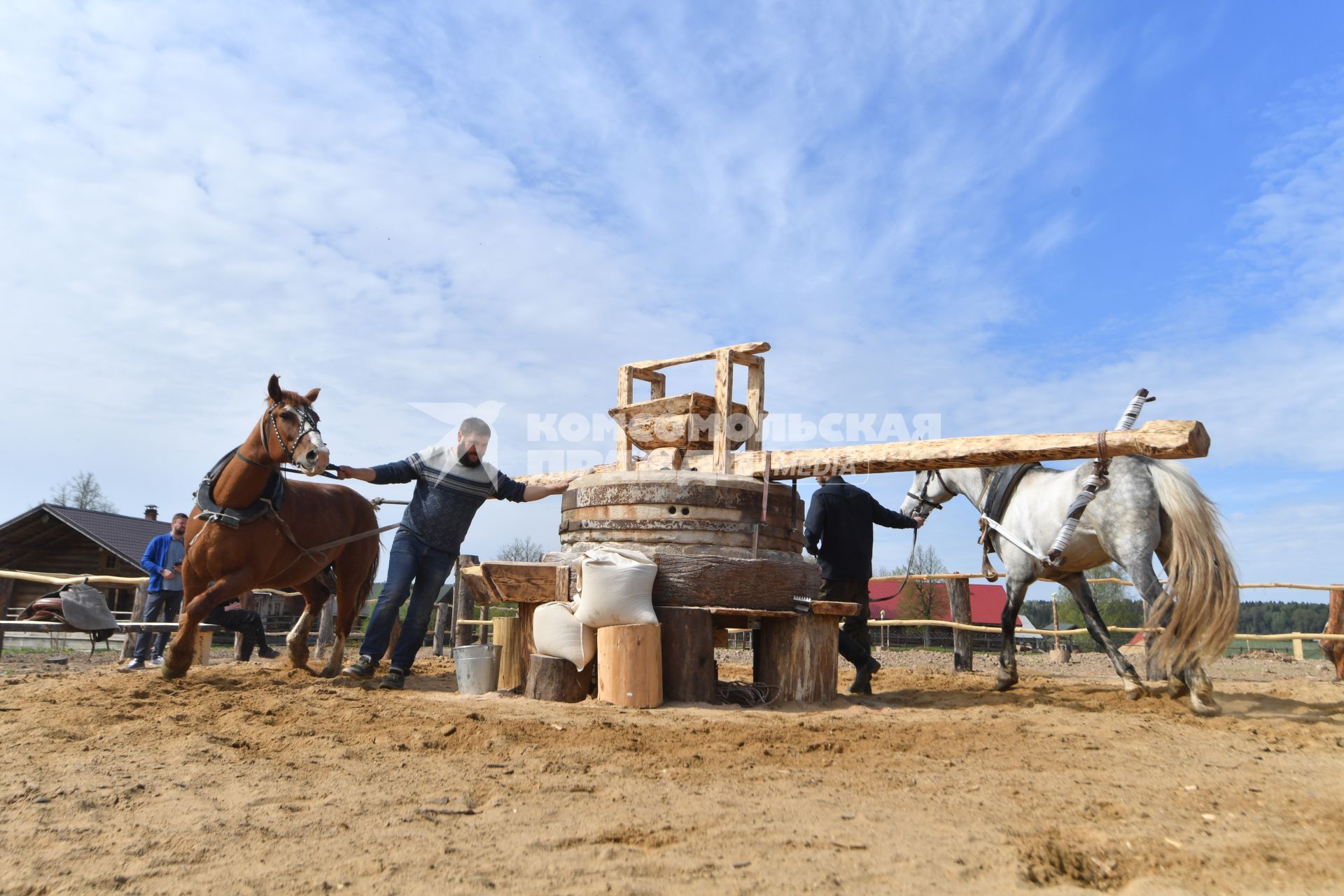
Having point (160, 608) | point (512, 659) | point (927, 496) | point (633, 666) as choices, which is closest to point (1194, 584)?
point (927, 496)

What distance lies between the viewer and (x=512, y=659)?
570cm

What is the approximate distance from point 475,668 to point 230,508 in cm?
188

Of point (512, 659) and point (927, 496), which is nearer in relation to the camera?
point (512, 659)

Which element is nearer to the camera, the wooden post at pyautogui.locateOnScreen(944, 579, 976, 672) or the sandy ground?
the sandy ground

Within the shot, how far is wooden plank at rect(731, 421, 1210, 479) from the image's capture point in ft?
15.6

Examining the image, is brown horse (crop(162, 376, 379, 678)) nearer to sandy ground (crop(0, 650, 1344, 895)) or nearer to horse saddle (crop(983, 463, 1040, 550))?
sandy ground (crop(0, 650, 1344, 895))

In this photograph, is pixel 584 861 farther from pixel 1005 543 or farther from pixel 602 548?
pixel 1005 543

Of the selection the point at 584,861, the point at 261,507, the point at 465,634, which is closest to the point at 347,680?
the point at 261,507

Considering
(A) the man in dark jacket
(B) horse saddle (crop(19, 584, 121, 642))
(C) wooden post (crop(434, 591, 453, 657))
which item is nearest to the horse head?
(A) the man in dark jacket

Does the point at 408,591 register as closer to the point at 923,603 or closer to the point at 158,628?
the point at 158,628

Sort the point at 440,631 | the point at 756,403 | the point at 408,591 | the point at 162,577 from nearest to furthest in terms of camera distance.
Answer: the point at 408,591 → the point at 756,403 → the point at 162,577 → the point at 440,631

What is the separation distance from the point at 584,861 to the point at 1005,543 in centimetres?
578

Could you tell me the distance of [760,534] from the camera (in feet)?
18.7

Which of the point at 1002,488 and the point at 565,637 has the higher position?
the point at 1002,488
